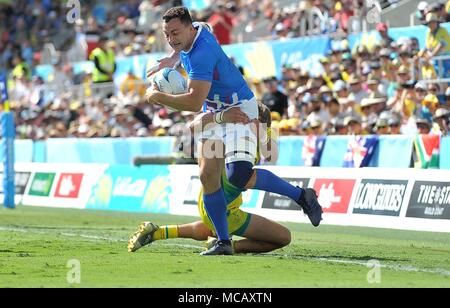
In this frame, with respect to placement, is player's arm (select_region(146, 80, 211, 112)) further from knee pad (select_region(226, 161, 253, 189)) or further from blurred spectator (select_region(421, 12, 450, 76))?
blurred spectator (select_region(421, 12, 450, 76))

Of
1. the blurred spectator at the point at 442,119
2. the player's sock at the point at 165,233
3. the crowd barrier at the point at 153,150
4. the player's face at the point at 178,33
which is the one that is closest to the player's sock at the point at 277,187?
the player's sock at the point at 165,233

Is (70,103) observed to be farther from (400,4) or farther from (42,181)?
(400,4)

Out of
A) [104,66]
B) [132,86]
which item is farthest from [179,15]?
[104,66]

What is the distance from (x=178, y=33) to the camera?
10.2 metres

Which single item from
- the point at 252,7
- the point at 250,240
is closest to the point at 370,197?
the point at 250,240

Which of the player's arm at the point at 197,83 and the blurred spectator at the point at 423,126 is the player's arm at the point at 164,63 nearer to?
the player's arm at the point at 197,83

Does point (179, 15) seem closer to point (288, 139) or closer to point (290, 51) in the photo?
point (288, 139)

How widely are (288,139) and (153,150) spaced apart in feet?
13.5

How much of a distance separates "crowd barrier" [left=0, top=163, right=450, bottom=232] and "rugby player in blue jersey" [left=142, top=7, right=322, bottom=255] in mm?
3949

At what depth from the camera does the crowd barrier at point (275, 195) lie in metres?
14.3

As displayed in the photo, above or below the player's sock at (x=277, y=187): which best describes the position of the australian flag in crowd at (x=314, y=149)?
below

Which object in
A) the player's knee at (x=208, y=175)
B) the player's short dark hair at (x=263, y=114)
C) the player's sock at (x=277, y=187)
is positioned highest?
the player's short dark hair at (x=263, y=114)

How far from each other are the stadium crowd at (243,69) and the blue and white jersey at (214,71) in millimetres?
6731

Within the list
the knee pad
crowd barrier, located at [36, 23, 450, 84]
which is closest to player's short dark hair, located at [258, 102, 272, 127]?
the knee pad
